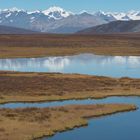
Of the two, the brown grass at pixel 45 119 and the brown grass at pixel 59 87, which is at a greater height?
the brown grass at pixel 59 87

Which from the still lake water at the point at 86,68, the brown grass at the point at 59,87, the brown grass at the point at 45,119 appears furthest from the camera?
the still lake water at the point at 86,68

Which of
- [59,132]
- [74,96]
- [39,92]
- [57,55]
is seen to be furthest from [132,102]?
[57,55]

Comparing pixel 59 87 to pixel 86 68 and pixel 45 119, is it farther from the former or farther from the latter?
pixel 86 68

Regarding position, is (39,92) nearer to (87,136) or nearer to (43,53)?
(87,136)

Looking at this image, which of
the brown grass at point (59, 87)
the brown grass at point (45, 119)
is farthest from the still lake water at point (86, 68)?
the brown grass at point (45, 119)

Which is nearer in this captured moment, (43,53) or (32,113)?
(32,113)

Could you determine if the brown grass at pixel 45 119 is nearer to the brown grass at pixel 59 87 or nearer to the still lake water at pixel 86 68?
the brown grass at pixel 59 87

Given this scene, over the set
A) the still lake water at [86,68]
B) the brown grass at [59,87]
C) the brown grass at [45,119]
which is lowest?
the brown grass at [45,119]
